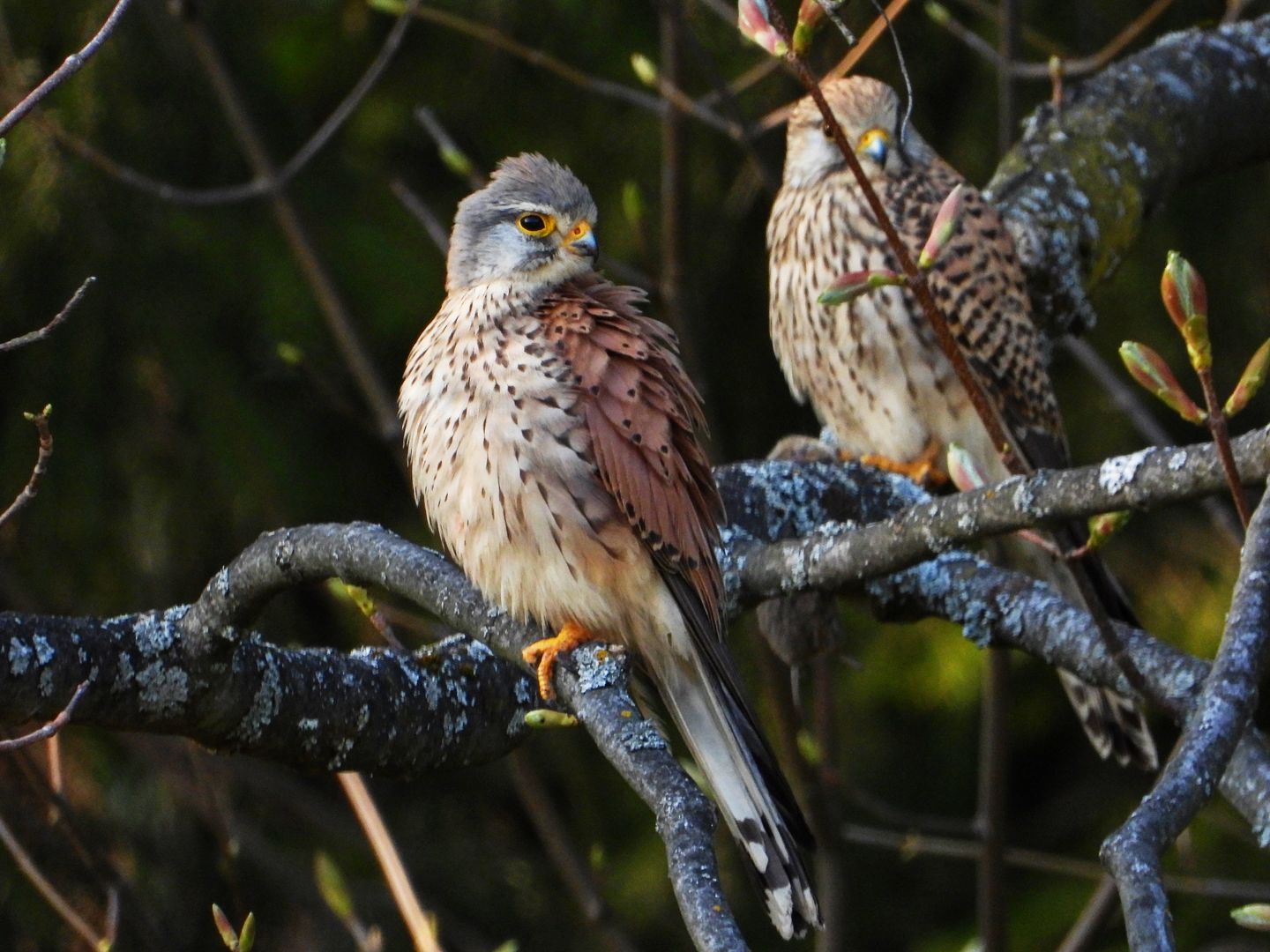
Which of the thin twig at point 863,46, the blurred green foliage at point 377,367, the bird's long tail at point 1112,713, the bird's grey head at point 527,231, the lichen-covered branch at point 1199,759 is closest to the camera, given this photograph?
the lichen-covered branch at point 1199,759

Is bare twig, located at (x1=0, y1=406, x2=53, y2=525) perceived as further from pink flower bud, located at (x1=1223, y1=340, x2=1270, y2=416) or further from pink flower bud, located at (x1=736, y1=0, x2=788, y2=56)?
pink flower bud, located at (x1=1223, y1=340, x2=1270, y2=416)

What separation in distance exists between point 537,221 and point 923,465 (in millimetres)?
1342

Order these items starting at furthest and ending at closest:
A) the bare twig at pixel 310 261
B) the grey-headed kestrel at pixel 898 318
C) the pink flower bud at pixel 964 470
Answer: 1. the bare twig at pixel 310 261
2. the grey-headed kestrel at pixel 898 318
3. the pink flower bud at pixel 964 470

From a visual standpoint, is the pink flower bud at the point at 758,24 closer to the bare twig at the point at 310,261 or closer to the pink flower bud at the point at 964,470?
the pink flower bud at the point at 964,470

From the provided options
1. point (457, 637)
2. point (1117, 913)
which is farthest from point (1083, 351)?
point (457, 637)

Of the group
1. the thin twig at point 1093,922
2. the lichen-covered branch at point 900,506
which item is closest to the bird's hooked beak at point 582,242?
the lichen-covered branch at point 900,506

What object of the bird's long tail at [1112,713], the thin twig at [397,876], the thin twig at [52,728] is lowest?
the bird's long tail at [1112,713]

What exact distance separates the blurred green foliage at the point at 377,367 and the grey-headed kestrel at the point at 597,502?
1.33 m

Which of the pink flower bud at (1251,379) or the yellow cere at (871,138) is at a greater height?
the yellow cere at (871,138)

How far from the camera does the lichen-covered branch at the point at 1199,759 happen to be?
1.32 meters

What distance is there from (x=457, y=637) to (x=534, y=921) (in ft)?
9.34

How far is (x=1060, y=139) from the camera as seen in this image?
375 cm

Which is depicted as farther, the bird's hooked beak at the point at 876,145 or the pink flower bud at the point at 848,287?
the bird's hooked beak at the point at 876,145

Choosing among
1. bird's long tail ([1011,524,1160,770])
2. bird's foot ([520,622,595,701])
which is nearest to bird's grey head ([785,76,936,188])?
bird's long tail ([1011,524,1160,770])
